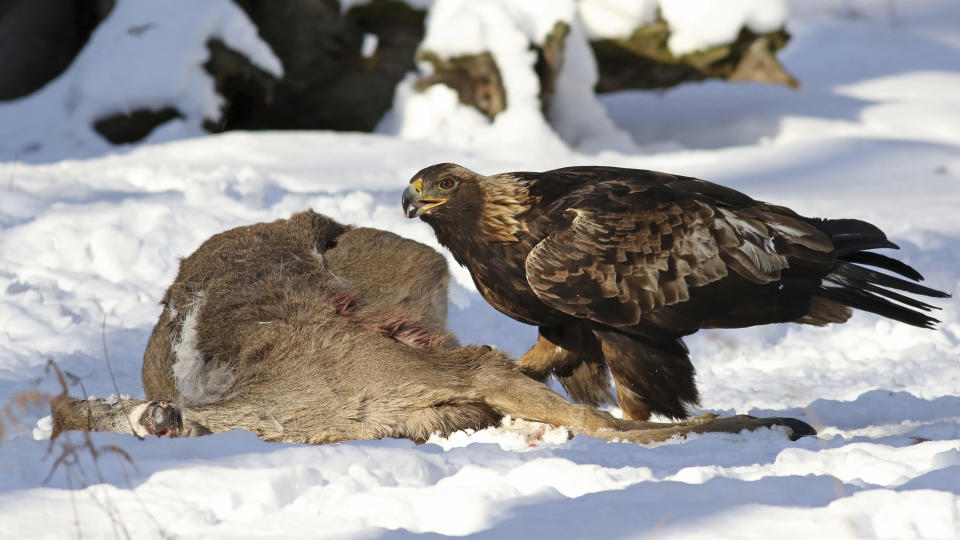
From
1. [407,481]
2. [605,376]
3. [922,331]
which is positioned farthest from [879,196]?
[407,481]

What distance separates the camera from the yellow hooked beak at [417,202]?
18.0 feet

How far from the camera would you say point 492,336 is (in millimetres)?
7129

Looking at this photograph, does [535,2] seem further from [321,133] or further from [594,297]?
[594,297]

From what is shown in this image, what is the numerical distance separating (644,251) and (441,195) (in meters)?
1.07

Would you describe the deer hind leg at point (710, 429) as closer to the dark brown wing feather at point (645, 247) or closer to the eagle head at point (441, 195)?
the dark brown wing feather at point (645, 247)

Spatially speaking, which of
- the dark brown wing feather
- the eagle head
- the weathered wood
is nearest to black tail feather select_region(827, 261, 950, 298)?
the dark brown wing feather

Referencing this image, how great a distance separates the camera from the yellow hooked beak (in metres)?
5.48

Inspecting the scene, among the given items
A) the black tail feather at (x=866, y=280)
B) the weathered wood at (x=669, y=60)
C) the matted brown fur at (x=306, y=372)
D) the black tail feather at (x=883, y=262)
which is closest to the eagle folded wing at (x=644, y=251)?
the black tail feather at (x=866, y=280)

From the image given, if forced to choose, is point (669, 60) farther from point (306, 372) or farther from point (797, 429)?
point (306, 372)

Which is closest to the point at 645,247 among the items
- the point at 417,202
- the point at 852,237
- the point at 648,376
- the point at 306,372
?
the point at 648,376

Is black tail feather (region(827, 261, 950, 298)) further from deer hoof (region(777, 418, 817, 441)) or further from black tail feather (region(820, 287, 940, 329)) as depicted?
deer hoof (region(777, 418, 817, 441))

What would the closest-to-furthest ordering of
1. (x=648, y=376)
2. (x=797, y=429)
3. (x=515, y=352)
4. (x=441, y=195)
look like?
(x=797, y=429), (x=648, y=376), (x=441, y=195), (x=515, y=352)

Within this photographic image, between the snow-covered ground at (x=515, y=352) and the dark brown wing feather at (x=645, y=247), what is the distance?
0.72 m

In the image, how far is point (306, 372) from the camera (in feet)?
16.1
